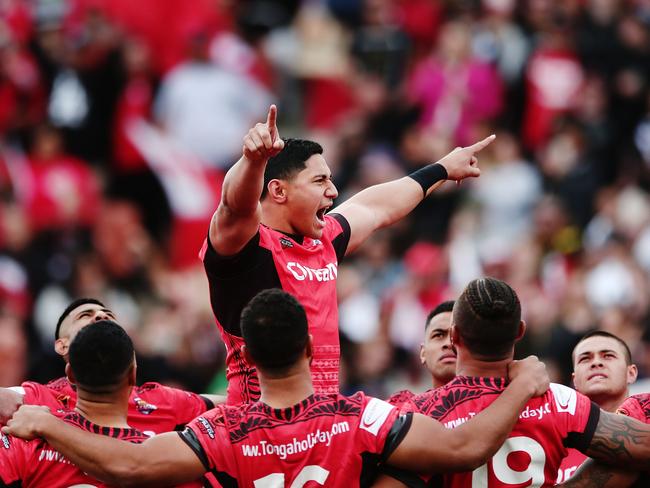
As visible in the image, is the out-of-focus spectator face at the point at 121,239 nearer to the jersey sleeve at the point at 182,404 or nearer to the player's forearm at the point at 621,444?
the jersey sleeve at the point at 182,404

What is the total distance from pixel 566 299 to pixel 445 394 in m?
7.43

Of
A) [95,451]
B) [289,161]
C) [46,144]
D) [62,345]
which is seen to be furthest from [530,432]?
[46,144]

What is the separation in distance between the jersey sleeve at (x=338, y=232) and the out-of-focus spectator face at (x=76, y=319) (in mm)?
1304

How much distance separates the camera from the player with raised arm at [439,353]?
7.88 m

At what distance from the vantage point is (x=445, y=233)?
15703 millimetres

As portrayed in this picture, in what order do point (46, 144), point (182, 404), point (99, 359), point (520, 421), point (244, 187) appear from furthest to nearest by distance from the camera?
1. point (46, 144)
2. point (182, 404)
3. point (244, 187)
4. point (520, 421)
5. point (99, 359)

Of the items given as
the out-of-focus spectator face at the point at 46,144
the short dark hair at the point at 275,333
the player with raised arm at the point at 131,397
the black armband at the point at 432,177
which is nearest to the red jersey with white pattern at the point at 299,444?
the short dark hair at the point at 275,333

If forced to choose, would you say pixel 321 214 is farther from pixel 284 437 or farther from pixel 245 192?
pixel 284 437

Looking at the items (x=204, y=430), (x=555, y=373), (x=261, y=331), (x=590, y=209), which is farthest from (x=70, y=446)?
(x=590, y=209)

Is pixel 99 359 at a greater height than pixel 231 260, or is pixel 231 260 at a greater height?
pixel 231 260

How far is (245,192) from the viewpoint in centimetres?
682

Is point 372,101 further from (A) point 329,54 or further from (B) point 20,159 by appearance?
(B) point 20,159

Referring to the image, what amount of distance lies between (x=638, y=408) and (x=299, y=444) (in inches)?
75.6

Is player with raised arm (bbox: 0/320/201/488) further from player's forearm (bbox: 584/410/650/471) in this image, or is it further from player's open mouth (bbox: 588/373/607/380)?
player's open mouth (bbox: 588/373/607/380)
